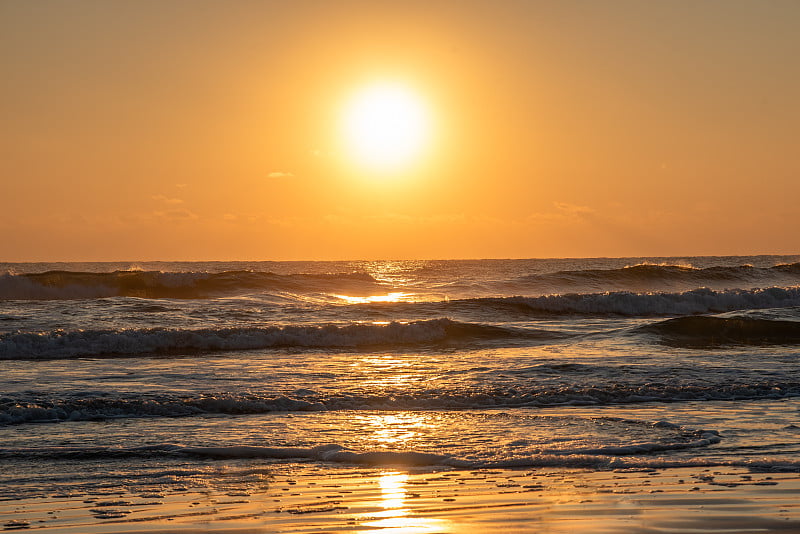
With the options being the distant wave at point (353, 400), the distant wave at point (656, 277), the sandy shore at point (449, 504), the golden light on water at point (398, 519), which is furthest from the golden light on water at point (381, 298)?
the golden light on water at point (398, 519)

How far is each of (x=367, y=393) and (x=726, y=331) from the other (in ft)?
46.1

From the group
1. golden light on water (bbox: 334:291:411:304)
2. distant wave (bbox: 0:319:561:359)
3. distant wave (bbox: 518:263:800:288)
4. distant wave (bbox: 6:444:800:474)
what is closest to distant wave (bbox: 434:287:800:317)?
distant wave (bbox: 0:319:561:359)

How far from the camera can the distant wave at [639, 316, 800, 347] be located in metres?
21.2

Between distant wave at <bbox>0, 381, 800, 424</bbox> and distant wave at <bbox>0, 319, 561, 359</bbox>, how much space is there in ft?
24.8

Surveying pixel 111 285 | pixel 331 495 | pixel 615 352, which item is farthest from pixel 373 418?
pixel 111 285

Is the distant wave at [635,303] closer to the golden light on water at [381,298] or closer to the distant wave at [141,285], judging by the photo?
the golden light on water at [381,298]

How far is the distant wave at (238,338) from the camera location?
19.2m

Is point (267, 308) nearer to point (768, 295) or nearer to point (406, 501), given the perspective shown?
point (768, 295)

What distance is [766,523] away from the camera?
5750mm

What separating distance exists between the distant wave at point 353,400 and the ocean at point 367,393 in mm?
41

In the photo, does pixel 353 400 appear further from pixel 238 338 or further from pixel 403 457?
pixel 238 338

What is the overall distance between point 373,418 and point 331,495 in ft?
13.0

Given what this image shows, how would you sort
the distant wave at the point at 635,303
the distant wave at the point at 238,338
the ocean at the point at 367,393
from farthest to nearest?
the distant wave at the point at 635,303, the distant wave at the point at 238,338, the ocean at the point at 367,393

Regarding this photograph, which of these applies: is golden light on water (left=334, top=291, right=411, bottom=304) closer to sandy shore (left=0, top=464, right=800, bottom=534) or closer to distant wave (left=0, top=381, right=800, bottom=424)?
distant wave (left=0, top=381, right=800, bottom=424)
